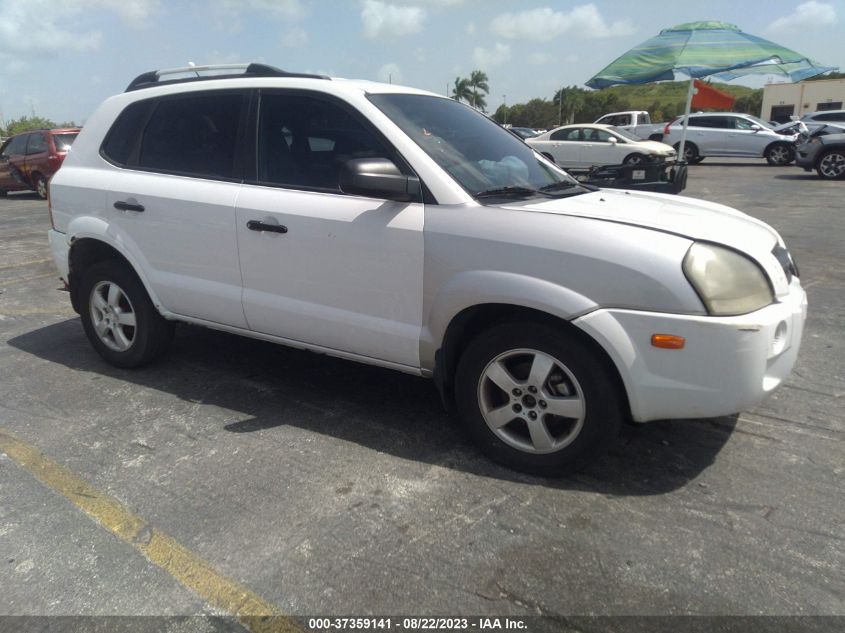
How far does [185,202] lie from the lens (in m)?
3.74

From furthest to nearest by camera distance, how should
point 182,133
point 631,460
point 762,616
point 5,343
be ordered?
point 5,343 → point 182,133 → point 631,460 → point 762,616

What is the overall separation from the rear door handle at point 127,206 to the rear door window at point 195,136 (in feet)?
0.85

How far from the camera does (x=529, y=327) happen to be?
2809 mm

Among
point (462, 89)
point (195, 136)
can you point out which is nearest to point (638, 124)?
point (195, 136)

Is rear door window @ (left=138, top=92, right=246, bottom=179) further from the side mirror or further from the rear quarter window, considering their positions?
the side mirror

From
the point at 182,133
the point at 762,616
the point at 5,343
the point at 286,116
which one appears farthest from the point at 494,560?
the point at 5,343

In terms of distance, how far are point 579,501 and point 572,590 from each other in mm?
556

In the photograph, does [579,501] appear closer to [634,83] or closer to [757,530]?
[757,530]

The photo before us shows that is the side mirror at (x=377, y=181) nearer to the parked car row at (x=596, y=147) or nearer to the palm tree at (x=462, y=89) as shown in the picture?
the parked car row at (x=596, y=147)

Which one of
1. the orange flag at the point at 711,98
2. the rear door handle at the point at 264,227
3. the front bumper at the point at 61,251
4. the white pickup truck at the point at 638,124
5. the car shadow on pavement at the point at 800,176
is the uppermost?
the orange flag at the point at 711,98

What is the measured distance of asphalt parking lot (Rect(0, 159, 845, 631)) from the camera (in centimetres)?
227

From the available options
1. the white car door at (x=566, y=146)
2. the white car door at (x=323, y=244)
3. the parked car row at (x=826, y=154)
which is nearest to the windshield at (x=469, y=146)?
the white car door at (x=323, y=244)

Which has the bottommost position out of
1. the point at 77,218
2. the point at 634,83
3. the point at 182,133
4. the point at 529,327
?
the point at 529,327

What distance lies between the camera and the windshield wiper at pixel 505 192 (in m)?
3.08
